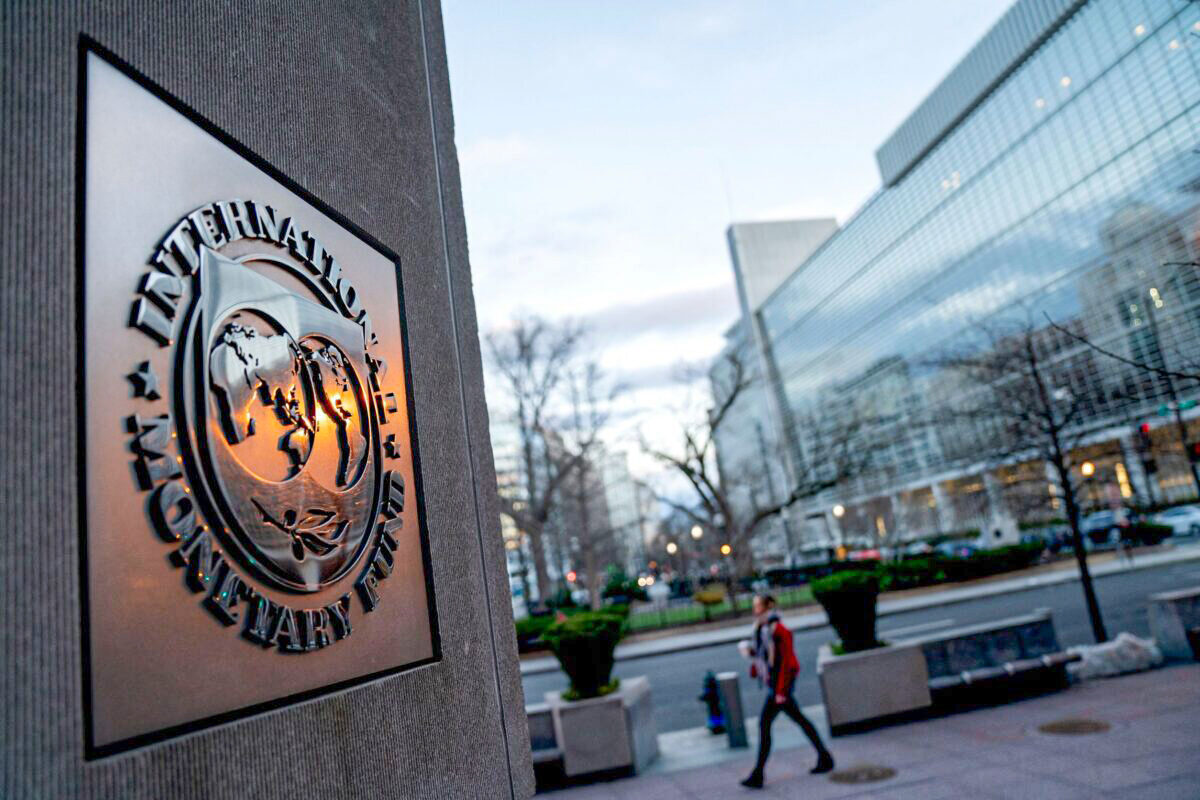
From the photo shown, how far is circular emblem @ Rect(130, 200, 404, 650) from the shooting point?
7.06 feet

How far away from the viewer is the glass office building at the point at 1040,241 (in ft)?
130

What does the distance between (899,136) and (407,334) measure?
7445cm

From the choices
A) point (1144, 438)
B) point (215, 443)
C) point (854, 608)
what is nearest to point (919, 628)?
point (854, 608)

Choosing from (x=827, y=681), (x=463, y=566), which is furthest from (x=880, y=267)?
(x=463, y=566)

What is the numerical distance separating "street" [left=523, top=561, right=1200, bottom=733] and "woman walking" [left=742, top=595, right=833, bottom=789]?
434 centimetres

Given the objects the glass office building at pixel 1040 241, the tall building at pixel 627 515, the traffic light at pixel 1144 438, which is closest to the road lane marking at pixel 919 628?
the glass office building at pixel 1040 241

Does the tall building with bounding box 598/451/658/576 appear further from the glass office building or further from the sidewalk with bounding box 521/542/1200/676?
the sidewalk with bounding box 521/542/1200/676

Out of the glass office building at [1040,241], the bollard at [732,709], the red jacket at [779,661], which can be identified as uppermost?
the glass office building at [1040,241]

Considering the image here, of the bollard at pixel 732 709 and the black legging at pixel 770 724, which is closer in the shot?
the black legging at pixel 770 724

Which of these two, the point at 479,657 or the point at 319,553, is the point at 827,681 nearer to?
the point at 479,657

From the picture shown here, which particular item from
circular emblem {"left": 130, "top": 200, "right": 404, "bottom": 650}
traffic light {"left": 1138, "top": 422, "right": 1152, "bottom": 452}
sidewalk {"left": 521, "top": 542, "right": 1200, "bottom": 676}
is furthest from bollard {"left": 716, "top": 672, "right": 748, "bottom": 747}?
traffic light {"left": 1138, "top": 422, "right": 1152, "bottom": 452}

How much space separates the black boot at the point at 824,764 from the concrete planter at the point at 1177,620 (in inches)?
222

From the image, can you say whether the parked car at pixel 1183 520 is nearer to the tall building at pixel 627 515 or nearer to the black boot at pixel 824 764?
the tall building at pixel 627 515

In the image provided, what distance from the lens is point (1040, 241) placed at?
169 feet
